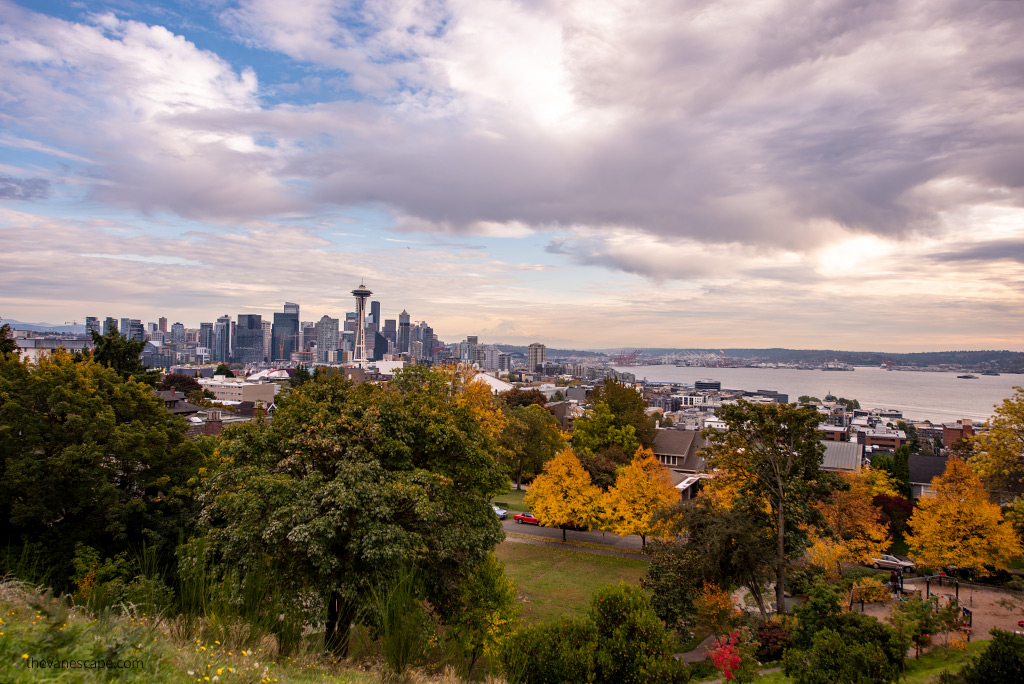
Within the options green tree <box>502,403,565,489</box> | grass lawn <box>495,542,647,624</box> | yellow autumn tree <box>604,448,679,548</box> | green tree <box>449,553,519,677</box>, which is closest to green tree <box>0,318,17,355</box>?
green tree <box>449,553,519,677</box>

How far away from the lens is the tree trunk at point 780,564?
14.6 m

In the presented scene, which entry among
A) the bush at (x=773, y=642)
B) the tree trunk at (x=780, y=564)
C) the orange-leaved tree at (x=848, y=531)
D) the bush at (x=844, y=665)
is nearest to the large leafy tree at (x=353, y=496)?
the bush at (x=844, y=665)

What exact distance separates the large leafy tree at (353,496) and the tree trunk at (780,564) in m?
8.00

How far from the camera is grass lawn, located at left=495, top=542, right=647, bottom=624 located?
57.0 ft

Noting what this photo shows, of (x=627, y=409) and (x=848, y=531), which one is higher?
(x=627, y=409)

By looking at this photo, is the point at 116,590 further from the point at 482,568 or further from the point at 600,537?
the point at 600,537

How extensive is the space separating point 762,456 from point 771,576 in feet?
11.1

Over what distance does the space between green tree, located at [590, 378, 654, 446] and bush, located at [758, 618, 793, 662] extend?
2476 centimetres

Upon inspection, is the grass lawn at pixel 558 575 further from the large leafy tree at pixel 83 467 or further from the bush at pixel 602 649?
the large leafy tree at pixel 83 467

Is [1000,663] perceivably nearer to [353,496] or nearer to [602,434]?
[353,496]

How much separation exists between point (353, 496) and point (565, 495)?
54.2ft

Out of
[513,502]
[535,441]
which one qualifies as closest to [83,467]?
[513,502]

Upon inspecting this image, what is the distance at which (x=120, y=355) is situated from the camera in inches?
930

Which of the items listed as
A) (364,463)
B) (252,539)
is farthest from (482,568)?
(252,539)
